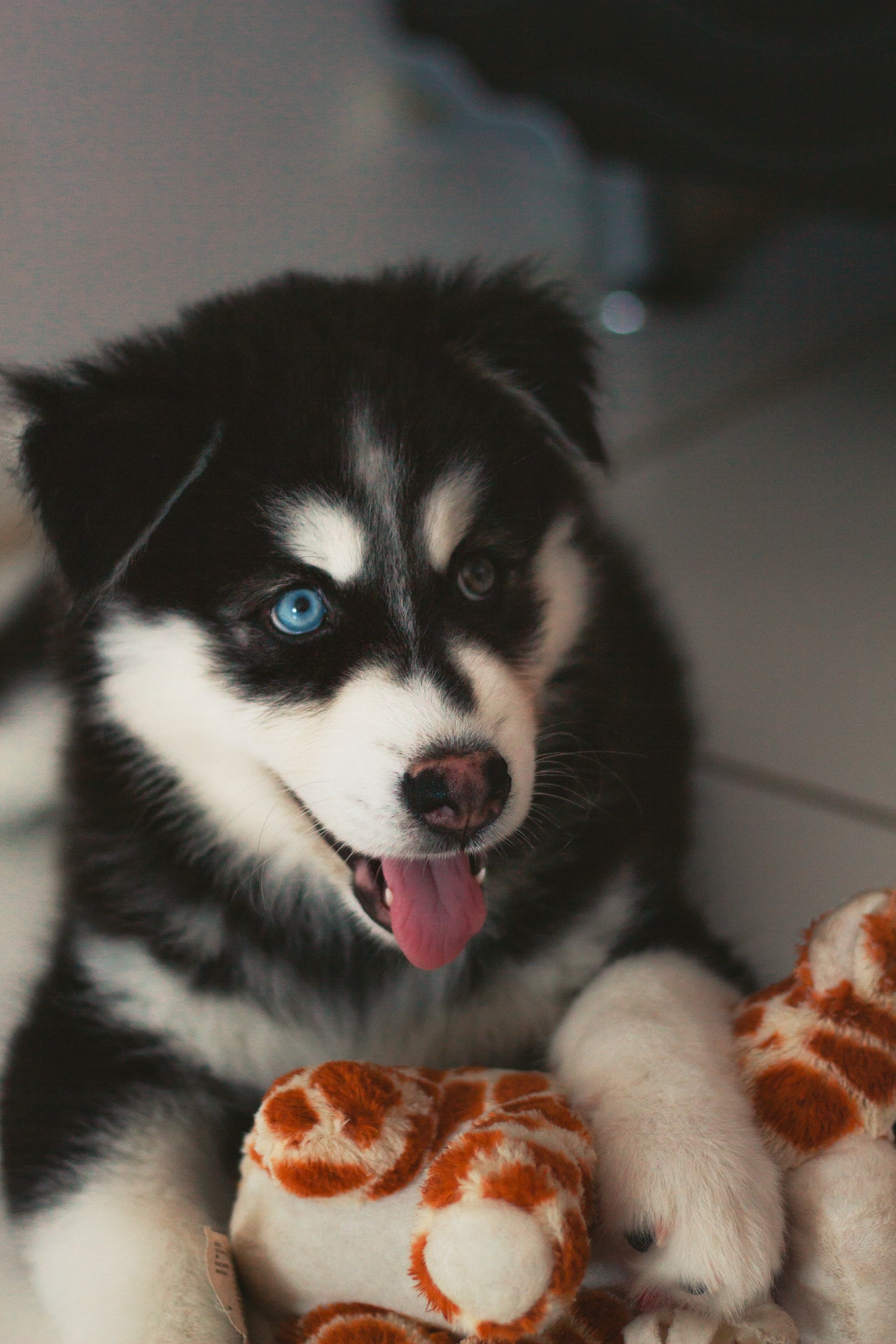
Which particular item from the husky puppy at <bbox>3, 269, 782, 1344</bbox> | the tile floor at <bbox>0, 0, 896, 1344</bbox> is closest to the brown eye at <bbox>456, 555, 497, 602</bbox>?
the husky puppy at <bbox>3, 269, 782, 1344</bbox>

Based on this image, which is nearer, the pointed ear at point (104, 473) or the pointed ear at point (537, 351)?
the pointed ear at point (104, 473)

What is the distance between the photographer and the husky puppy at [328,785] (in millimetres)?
1291

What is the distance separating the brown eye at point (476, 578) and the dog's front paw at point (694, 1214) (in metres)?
0.67

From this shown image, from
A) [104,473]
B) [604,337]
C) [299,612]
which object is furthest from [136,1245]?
[604,337]

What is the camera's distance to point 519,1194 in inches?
39.7

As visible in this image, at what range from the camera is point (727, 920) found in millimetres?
1949

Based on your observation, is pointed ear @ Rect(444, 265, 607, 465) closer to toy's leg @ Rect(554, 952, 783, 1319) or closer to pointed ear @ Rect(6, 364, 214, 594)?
pointed ear @ Rect(6, 364, 214, 594)

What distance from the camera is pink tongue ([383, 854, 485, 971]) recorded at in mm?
1385

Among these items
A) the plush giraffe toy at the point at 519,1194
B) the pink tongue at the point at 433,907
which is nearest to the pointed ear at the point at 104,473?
the pink tongue at the point at 433,907

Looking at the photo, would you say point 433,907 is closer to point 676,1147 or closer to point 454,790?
point 454,790

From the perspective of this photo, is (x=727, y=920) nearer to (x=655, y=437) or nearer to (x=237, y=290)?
(x=237, y=290)

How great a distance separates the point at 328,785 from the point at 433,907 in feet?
0.69

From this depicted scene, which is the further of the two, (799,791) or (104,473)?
(799,791)

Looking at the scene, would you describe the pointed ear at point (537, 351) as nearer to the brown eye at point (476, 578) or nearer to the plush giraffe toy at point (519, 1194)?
the brown eye at point (476, 578)
